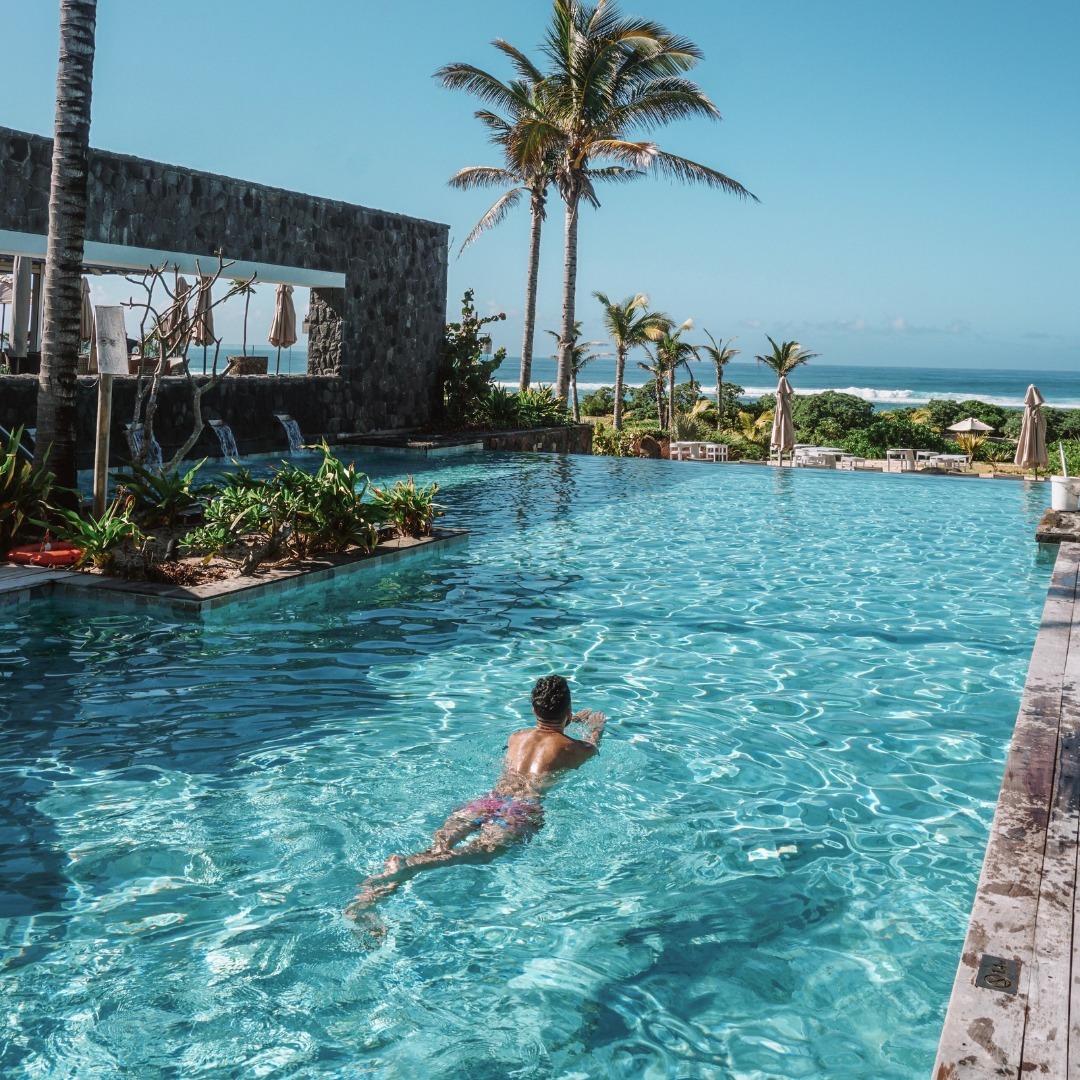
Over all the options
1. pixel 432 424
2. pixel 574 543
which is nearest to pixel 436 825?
pixel 574 543

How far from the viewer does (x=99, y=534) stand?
9.13 metres

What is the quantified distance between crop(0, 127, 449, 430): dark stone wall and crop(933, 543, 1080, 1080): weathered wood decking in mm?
14067

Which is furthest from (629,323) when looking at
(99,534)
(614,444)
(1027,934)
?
(1027,934)

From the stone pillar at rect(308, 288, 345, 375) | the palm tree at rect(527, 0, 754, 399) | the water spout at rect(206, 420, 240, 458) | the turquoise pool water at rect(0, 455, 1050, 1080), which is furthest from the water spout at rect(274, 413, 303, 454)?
the turquoise pool water at rect(0, 455, 1050, 1080)

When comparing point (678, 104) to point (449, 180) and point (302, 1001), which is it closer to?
point (449, 180)

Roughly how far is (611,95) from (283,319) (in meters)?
9.39

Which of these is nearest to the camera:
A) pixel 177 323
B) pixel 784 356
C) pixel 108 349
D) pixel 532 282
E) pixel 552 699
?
pixel 552 699

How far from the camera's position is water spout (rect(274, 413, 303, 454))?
64.1 feet

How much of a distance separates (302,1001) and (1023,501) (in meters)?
16.3

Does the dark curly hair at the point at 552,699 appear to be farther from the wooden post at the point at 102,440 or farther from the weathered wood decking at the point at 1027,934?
the wooden post at the point at 102,440

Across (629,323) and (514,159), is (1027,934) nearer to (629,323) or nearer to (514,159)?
(514,159)

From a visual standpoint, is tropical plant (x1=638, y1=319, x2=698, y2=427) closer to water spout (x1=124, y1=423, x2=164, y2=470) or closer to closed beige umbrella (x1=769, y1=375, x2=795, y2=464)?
closed beige umbrella (x1=769, y1=375, x2=795, y2=464)

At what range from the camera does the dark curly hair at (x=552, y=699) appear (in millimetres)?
5469

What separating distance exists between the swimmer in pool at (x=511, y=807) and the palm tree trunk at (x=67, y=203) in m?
6.23
